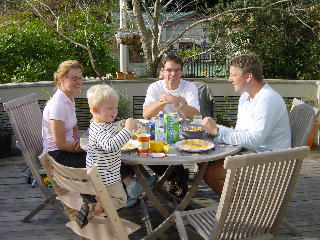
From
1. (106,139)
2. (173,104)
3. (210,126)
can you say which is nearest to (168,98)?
(173,104)

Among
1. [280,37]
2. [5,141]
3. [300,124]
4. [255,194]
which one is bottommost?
[5,141]

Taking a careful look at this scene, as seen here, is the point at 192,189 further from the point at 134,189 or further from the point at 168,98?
the point at 168,98

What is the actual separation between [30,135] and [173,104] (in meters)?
1.26

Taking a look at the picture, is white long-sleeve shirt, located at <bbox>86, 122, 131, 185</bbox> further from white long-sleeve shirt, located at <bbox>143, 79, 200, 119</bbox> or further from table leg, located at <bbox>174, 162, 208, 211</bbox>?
white long-sleeve shirt, located at <bbox>143, 79, 200, 119</bbox>

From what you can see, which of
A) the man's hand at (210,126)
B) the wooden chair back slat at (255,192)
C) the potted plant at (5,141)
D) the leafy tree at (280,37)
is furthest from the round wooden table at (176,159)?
the leafy tree at (280,37)

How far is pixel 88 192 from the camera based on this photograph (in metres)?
2.26

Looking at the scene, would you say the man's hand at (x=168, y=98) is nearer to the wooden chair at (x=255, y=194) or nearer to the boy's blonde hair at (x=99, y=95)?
the boy's blonde hair at (x=99, y=95)

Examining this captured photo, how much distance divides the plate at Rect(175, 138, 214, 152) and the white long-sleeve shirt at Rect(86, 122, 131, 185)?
1.62ft

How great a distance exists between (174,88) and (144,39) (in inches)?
118

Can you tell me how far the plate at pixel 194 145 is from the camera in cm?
297

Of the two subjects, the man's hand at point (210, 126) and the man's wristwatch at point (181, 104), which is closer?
the man's hand at point (210, 126)

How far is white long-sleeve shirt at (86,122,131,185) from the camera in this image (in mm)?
2631

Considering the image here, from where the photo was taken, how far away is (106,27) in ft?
28.2

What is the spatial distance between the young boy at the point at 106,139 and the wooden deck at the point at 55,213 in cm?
82
